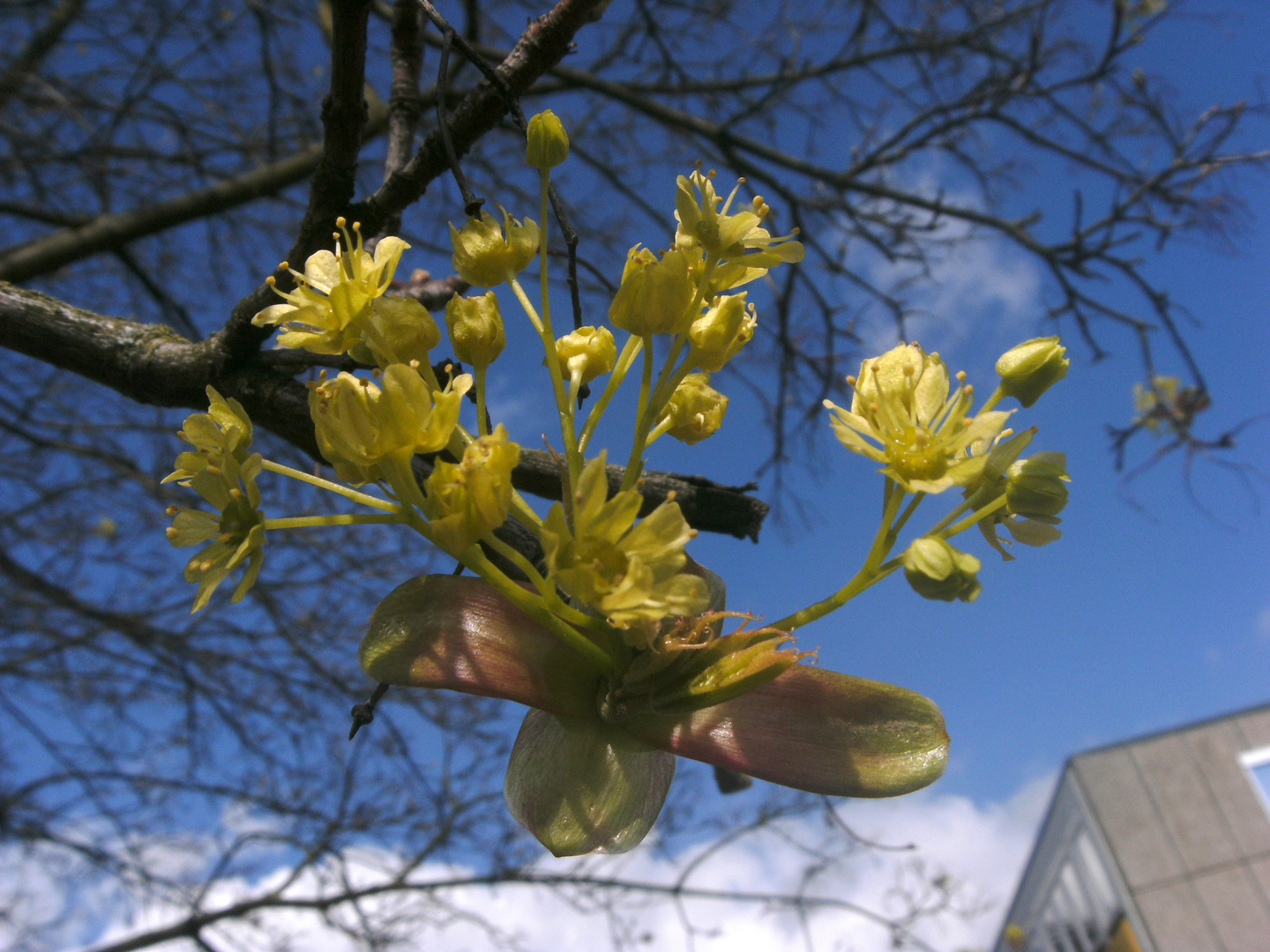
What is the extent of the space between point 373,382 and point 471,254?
0.21 metres

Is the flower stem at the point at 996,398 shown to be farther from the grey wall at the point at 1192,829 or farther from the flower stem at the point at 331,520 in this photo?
the grey wall at the point at 1192,829

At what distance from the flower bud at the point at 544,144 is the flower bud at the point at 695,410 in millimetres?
315

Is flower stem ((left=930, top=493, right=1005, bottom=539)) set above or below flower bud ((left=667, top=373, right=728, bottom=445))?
below

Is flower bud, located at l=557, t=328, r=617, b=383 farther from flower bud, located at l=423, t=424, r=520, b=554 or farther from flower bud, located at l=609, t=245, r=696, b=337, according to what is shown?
flower bud, located at l=423, t=424, r=520, b=554

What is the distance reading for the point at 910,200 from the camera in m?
3.55

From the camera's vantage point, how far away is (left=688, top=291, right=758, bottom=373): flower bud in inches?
38.4

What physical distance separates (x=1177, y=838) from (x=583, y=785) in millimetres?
14804

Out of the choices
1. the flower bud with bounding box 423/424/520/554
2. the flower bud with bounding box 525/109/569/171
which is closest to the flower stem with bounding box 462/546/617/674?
the flower bud with bounding box 423/424/520/554

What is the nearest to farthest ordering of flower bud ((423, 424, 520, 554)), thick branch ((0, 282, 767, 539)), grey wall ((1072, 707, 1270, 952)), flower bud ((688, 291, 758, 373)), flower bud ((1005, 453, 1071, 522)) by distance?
flower bud ((423, 424, 520, 554)) < flower bud ((1005, 453, 1071, 522)) < flower bud ((688, 291, 758, 373)) < thick branch ((0, 282, 767, 539)) < grey wall ((1072, 707, 1270, 952))

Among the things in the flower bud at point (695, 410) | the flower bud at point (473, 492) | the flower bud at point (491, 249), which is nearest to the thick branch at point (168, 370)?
the flower bud at point (695, 410)

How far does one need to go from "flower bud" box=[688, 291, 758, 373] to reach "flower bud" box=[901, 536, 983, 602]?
321 millimetres

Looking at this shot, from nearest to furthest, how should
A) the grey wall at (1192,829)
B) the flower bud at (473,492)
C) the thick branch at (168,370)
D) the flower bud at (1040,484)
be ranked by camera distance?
1. the flower bud at (473,492)
2. the flower bud at (1040,484)
3. the thick branch at (168,370)
4. the grey wall at (1192,829)

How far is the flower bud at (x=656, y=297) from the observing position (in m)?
0.90

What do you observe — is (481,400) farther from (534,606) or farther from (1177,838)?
(1177,838)
